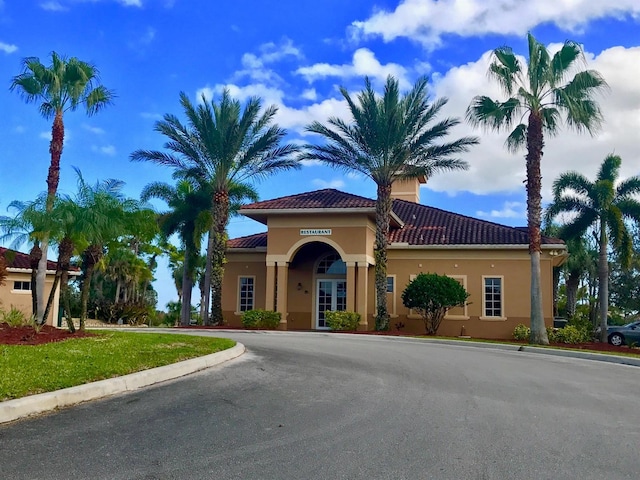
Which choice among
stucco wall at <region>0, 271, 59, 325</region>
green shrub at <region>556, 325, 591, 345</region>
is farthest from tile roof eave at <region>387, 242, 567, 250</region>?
stucco wall at <region>0, 271, 59, 325</region>

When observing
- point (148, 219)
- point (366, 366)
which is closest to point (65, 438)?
point (366, 366)

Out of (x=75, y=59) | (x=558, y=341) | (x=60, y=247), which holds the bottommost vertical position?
(x=558, y=341)

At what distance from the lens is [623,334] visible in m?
28.4

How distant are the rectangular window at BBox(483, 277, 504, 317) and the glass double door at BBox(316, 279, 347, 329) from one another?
6.56m

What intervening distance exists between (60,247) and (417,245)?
17.9 metres

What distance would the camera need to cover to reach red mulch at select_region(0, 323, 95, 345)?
12.4 m

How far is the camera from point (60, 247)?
15156mm

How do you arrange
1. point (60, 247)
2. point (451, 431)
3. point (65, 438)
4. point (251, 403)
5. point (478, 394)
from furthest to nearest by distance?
point (60, 247) < point (478, 394) < point (251, 403) < point (451, 431) < point (65, 438)

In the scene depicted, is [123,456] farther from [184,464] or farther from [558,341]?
[558,341]

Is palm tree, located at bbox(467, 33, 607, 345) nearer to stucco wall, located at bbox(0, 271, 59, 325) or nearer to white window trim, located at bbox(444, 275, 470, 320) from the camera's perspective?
white window trim, located at bbox(444, 275, 470, 320)

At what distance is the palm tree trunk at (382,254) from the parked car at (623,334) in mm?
10656

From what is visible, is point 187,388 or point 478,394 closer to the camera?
point 187,388

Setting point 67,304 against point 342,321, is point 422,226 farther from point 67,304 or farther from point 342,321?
point 67,304

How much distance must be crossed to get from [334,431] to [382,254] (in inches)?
809
